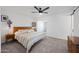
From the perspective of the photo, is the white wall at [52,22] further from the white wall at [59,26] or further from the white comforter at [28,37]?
the white comforter at [28,37]

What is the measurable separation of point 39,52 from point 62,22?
2.46 ft

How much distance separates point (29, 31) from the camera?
1672mm

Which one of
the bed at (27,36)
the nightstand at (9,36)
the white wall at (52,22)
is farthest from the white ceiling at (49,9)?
the nightstand at (9,36)

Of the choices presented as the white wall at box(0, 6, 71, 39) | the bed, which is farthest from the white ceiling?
the bed

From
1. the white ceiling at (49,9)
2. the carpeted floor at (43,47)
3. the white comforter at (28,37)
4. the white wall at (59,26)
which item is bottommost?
the carpeted floor at (43,47)

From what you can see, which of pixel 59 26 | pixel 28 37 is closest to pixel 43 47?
pixel 28 37

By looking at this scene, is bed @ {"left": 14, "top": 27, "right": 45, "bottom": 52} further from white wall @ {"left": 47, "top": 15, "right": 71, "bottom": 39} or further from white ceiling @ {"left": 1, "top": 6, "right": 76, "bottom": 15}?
white ceiling @ {"left": 1, "top": 6, "right": 76, "bottom": 15}

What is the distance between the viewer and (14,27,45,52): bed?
1.61m

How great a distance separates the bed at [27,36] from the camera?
63.3 inches

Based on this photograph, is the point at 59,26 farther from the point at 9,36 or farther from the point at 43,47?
the point at 9,36

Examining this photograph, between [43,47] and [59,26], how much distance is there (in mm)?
531

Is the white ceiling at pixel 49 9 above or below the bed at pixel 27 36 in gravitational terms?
above

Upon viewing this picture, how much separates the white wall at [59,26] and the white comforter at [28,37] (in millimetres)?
206
